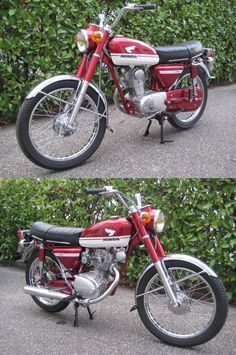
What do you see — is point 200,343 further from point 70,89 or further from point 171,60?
point 171,60

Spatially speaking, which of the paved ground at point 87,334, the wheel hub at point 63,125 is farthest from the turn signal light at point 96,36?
the paved ground at point 87,334

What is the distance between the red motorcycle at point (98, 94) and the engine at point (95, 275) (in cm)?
85

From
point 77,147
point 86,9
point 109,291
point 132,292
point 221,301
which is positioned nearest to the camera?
point 221,301

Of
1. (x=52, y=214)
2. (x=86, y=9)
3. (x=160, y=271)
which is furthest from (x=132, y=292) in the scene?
(x=86, y=9)

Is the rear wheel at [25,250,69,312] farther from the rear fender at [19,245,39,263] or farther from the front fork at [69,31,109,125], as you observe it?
the front fork at [69,31,109,125]

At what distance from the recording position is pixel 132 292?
5.61m

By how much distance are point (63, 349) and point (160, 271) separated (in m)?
0.97

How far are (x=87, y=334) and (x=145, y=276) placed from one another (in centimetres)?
73

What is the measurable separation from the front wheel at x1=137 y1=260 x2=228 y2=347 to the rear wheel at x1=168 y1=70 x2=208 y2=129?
1.94 metres

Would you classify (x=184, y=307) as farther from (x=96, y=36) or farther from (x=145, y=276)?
(x=96, y=36)

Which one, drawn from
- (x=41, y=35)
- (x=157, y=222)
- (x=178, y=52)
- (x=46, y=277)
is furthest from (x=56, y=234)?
(x=41, y=35)

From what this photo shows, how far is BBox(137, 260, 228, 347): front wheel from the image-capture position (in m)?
3.94

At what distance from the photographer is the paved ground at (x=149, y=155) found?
4887mm

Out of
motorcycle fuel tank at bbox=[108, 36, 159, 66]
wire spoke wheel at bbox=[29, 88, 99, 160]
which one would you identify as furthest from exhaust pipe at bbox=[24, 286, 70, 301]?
motorcycle fuel tank at bbox=[108, 36, 159, 66]
